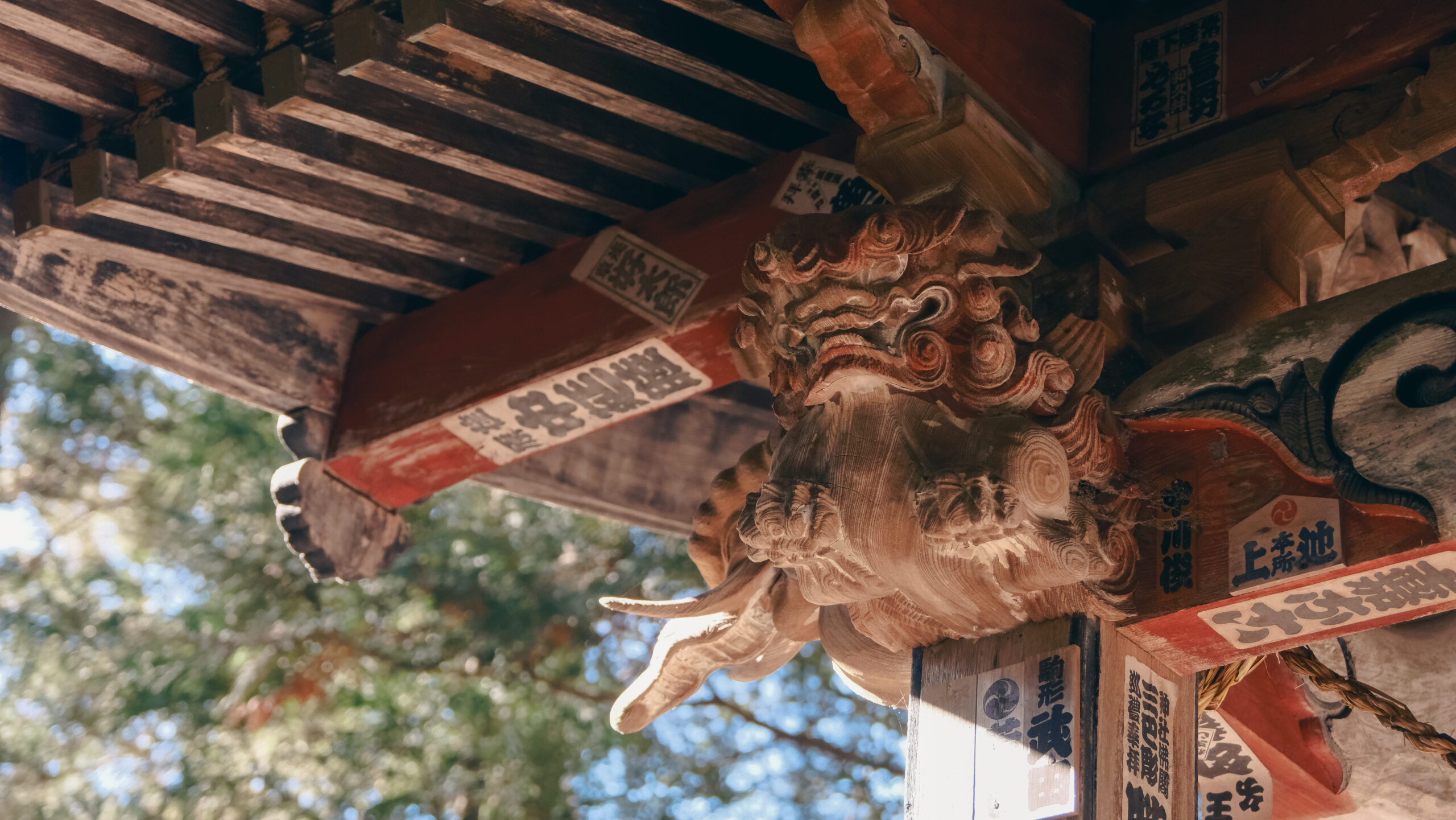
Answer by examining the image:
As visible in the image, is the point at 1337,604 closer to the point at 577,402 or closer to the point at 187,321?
the point at 577,402

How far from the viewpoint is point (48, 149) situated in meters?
3.28

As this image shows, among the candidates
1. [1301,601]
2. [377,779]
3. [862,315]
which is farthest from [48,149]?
[377,779]

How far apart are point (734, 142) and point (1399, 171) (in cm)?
131

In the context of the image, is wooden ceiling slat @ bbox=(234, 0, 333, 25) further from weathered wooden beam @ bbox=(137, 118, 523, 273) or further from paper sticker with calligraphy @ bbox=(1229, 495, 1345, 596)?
paper sticker with calligraphy @ bbox=(1229, 495, 1345, 596)

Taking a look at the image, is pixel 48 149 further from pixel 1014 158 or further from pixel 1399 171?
pixel 1399 171

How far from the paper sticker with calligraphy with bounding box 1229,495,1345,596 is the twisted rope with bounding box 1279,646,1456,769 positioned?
1.23 feet

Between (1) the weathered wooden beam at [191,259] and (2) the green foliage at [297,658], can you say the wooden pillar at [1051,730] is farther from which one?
(2) the green foliage at [297,658]

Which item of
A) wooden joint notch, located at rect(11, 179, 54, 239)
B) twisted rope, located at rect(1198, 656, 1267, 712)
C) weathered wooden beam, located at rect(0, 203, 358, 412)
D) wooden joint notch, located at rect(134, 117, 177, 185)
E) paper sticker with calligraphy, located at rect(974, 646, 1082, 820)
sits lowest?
paper sticker with calligraphy, located at rect(974, 646, 1082, 820)

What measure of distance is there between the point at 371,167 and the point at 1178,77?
1.69m

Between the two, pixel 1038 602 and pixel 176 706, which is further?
pixel 176 706

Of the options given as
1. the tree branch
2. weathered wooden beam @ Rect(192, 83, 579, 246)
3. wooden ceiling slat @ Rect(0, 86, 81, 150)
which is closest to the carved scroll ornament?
weathered wooden beam @ Rect(192, 83, 579, 246)

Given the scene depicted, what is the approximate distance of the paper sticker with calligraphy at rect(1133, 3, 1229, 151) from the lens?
2848 millimetres

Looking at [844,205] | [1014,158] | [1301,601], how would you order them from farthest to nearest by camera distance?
[844,205]
[1014,158]
[1301,601]

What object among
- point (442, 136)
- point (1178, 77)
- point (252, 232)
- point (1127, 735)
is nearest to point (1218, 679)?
point (1127, 735)
